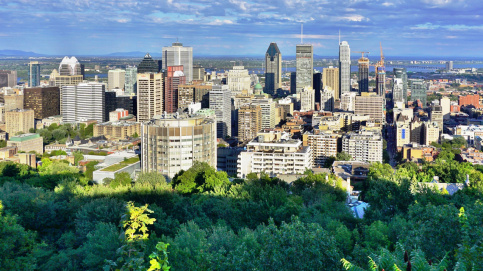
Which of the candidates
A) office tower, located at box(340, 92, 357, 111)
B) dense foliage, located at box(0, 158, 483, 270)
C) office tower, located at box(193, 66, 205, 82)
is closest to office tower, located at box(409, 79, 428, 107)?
office tower, located at box(340, 92, 357, 111)

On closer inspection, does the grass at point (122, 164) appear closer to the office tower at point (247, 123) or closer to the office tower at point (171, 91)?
the office tower at point (247, 123)

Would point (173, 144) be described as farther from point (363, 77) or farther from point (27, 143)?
point (363, 77)

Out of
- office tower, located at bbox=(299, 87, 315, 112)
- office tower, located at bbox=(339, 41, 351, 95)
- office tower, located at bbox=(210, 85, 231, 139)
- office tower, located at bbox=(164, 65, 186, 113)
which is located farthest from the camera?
office tower, located at bbox=(339, 41, 351, 95)

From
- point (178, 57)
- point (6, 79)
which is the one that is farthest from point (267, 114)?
point (6, 79)

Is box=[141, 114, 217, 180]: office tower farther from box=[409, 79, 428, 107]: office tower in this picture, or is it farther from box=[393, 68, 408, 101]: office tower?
box=[393, 68, 408, 101]: office tower

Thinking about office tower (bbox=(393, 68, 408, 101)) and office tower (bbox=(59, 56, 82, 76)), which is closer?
office tower (bbox=(59, 56, 82, 76))

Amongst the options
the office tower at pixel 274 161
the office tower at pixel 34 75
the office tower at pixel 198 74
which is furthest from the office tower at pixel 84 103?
the office tower at pixel 274 161
